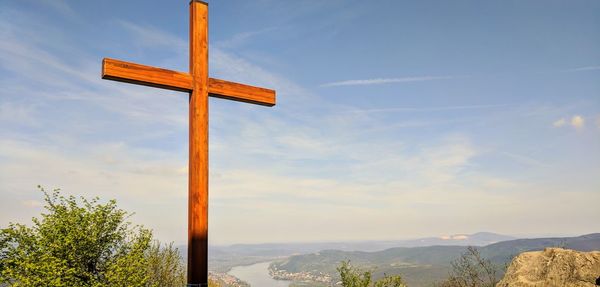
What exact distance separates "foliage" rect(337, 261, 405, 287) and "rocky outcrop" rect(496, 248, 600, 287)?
318 inches

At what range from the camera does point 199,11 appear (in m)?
6.02

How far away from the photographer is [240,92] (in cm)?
654

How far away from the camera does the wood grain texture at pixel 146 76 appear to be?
5.36 metres

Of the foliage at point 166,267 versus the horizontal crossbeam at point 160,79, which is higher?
the horizontal crossbeam at point 160,79

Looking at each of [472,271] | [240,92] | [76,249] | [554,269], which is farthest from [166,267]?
[240,92]

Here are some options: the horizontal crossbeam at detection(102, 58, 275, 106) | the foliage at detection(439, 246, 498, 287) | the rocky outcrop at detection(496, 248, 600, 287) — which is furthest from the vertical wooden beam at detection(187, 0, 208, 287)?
the foliage at detection(439, 246, 498, 287)

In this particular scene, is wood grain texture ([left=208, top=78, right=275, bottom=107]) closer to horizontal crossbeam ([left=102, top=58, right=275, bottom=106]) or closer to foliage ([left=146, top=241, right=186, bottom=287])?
horizontal crossbeam ([left=102, top=58, right=275, bottom=106])

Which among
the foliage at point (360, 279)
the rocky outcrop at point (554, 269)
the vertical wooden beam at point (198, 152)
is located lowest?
the foliage at point (360, 279)

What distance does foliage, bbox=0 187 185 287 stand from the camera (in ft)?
57.3

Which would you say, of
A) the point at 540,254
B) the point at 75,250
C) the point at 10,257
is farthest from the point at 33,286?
the point at 540,254

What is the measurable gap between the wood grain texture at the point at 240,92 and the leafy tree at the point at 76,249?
13486 millimetres

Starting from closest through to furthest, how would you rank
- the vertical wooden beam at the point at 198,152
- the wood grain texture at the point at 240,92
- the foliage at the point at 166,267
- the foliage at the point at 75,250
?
the vertical wooden beam at the point at 198,152, the wood grain texture at the point at 240,92, the foliage at the point at 75,250, the foliage at the point at 166,267

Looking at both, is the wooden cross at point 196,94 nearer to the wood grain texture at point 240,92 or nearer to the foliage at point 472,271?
the wood grain texture at point 240,92

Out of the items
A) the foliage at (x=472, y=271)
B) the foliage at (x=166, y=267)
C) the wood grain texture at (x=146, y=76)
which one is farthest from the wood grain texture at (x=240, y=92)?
the foliage at (x=166, y=267)
